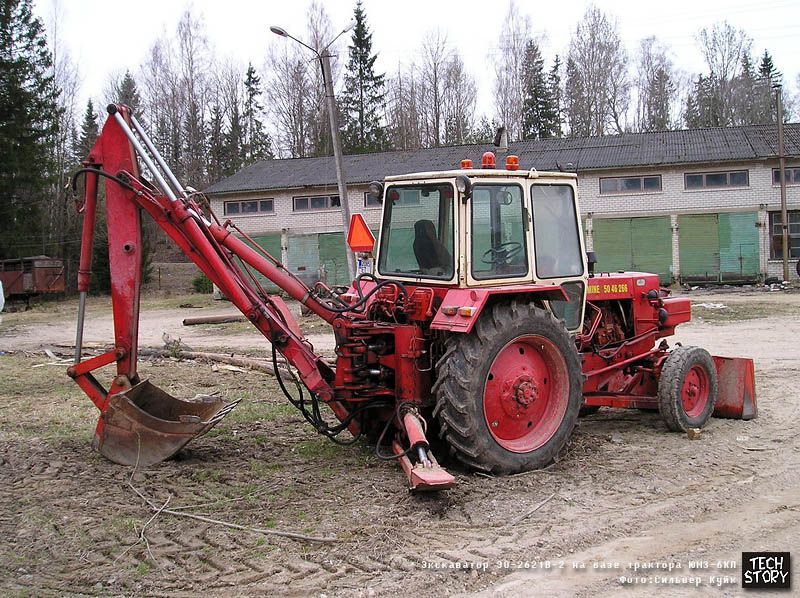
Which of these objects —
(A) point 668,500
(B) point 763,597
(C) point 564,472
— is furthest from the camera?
(C) point 564,472

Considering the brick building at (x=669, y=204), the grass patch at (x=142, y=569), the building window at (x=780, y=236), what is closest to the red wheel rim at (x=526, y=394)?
the grass patch at (x=142, y=569)

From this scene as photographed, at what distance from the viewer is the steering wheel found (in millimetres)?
6239

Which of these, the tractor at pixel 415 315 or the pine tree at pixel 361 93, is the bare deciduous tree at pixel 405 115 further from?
the tractor at pixel 415 315

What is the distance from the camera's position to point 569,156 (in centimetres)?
2964

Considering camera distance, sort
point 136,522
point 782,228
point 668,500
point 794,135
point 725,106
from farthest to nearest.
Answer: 1. point 725,106
2. point 794,135
3. point 782,228
4. point 668,500
5. point 136,522

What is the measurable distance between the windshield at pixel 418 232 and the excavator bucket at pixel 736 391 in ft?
11.4

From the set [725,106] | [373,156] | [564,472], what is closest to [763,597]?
[564,472]

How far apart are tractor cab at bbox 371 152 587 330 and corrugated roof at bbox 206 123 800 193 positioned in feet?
68.2

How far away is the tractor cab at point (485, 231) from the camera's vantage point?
6.12 metres

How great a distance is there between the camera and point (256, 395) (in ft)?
31.2

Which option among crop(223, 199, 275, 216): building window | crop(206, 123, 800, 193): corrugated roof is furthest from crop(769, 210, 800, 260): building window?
crop(223, 199, 275, 216): building window

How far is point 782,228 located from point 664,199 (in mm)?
3890

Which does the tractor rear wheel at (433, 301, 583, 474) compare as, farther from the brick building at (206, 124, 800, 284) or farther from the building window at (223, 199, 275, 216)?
the building window at (223, 199, 275, 216)

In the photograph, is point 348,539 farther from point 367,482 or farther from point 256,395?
point 256,395
